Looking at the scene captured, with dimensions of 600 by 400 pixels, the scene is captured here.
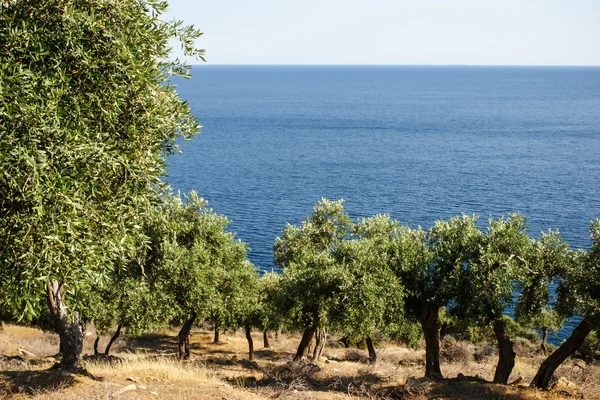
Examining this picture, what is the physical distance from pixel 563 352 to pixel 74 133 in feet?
82.8

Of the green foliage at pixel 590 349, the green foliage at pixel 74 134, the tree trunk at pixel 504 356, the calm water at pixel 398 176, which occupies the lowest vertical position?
the green foliage at pixel 590 349

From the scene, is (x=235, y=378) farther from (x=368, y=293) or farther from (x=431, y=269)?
(x=431, y=269)

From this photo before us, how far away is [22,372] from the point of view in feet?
67.5

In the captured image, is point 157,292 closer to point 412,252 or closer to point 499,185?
point 412,252

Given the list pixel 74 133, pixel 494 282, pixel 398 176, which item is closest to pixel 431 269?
pixel 494 282

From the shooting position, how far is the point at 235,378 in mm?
27703

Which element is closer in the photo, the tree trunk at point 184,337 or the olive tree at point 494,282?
the olive tree at point 494,282

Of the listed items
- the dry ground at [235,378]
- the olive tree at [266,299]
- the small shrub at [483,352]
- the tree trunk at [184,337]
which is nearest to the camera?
the dry ground at [235,378]

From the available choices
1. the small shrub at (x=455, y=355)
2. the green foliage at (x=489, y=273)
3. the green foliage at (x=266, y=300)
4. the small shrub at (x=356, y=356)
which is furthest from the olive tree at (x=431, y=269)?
the small shrub at (x=455, y=355)

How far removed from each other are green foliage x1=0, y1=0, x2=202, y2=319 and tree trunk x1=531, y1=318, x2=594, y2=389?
2201 centimetres

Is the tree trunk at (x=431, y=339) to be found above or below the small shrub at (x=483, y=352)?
above

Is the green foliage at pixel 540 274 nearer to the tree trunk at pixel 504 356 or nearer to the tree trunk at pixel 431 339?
the tree trunk at pixel 504 356

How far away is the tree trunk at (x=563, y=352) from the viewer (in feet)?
88.5

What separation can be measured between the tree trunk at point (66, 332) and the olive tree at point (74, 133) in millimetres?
6015
